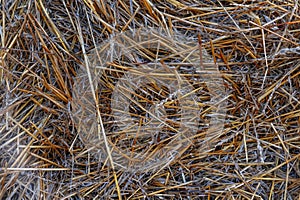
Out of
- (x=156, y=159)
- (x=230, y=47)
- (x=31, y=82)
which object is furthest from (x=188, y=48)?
(x=31, y=82)

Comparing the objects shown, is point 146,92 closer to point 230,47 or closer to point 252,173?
point 230,47

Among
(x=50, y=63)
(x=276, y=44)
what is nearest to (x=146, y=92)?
(x=50, y=63)

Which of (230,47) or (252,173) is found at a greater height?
(230,47)

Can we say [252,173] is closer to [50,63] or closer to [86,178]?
[86,178]

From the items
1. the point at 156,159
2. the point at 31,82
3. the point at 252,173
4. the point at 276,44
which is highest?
the point at 31,82

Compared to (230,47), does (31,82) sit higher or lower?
higher
